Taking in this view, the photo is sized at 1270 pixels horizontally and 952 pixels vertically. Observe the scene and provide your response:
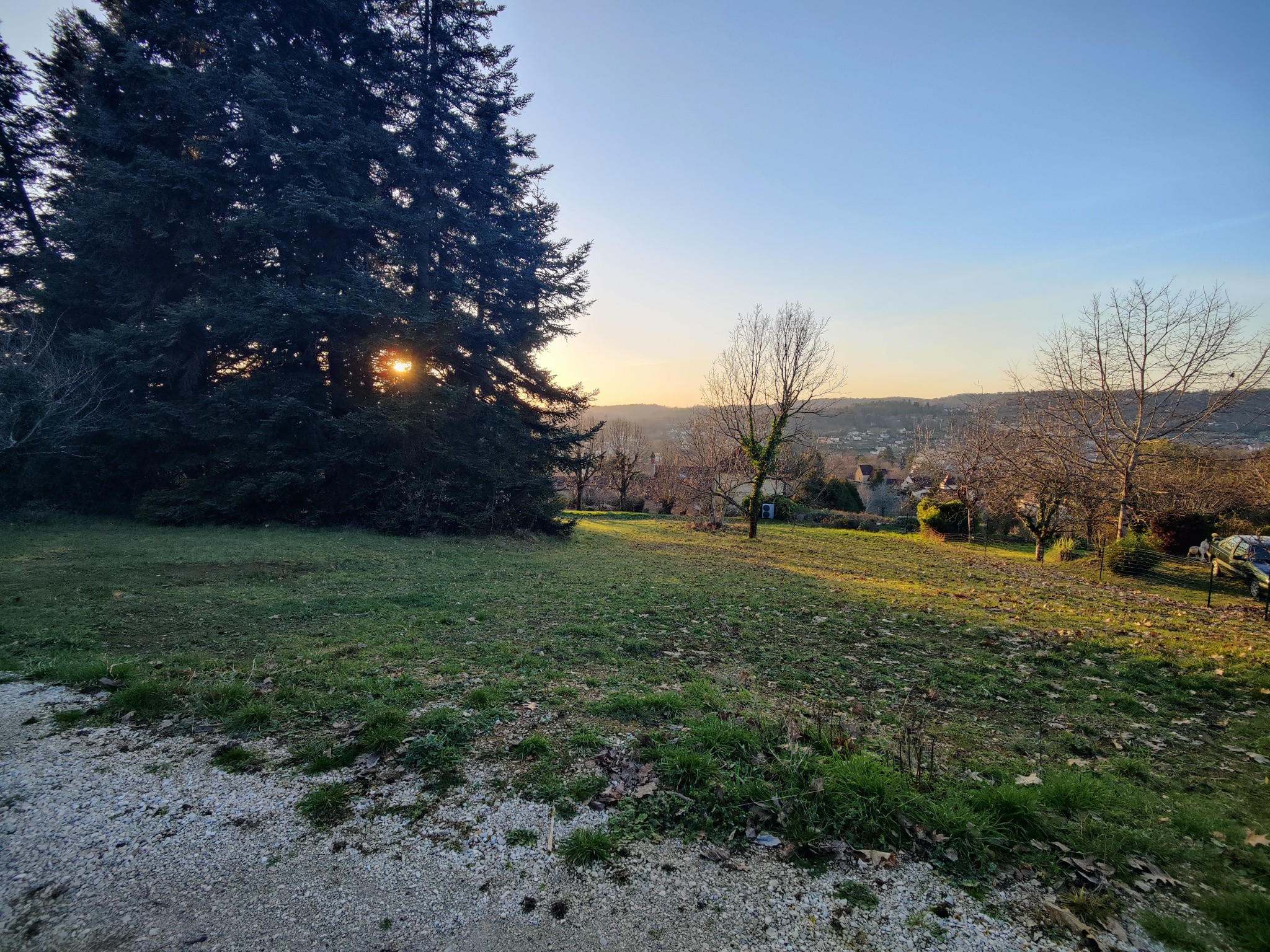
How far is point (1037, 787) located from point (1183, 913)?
0.91 meters

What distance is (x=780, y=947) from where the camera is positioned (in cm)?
221

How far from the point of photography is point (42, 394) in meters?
13.0

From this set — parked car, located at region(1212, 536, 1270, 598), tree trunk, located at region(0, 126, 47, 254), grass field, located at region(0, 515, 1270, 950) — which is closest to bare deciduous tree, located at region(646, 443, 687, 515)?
parked car, located at region(1212, 536, 1270, 598)

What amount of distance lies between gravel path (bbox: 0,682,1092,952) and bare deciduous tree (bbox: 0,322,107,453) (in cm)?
1449

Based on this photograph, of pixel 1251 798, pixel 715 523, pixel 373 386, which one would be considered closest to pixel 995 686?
pixel 1251 798

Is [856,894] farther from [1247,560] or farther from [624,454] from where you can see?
[624,454]

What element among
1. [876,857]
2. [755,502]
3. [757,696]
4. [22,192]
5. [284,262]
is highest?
[22,192]

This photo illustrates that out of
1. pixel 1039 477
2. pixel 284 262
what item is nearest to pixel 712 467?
pixel 1039 477

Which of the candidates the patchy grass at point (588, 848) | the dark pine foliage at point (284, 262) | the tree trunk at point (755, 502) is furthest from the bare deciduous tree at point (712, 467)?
the patchy grass at point (588, 848)

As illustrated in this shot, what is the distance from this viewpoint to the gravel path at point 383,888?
223 cm

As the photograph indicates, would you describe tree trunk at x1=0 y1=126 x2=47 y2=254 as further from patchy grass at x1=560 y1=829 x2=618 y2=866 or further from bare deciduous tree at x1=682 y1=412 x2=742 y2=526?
patchy grass at x1=560 y1=829 x2=618 y2=866

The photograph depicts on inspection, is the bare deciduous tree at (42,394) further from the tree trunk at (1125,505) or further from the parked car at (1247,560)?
the tree trunk at (1125,505)

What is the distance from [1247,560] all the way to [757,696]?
1649 centimetres

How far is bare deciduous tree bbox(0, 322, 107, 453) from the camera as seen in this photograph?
12477 mm
